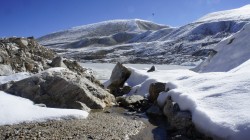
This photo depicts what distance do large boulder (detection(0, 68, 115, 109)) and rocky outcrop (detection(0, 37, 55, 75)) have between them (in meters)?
7.13

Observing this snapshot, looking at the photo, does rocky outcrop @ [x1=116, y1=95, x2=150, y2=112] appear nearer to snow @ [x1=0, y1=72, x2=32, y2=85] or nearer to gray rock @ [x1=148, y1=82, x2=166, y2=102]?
gray rock @ [x1=148, y1=82, x2=166, y2=102]

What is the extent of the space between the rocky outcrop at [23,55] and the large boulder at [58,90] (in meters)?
7.13

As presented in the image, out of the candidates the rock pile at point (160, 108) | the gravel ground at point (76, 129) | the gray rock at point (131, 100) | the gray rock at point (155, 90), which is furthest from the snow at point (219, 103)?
the gray rock at point (131, 100)

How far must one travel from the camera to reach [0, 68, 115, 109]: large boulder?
22.5 m

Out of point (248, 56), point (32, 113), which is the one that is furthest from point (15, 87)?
point (248, 56)

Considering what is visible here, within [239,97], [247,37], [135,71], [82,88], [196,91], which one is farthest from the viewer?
[135,71]

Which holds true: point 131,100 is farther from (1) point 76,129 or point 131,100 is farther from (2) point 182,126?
(2) point 182,126

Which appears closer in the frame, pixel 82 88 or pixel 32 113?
pixel 32 113

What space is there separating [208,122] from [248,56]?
1562 centimetres

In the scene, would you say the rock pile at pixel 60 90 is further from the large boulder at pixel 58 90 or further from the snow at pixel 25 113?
the snow at pixel 25 113

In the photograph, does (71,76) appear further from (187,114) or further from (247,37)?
(247,37)

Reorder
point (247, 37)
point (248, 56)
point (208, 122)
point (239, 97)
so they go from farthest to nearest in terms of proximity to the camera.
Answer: point (247, 37) → point (248, 56) → point (239, 97) → point (208, 122)

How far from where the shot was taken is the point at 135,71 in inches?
1314

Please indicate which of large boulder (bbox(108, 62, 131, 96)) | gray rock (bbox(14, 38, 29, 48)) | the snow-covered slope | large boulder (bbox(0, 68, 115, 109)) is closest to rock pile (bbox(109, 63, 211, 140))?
large boulder (bbox(108, 62, 131, 96))
